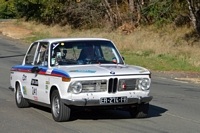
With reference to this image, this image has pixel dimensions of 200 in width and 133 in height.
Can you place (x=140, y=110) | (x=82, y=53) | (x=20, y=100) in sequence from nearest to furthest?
(x=140, y=110)
(x=82, y=53)
(x=20, y=100)

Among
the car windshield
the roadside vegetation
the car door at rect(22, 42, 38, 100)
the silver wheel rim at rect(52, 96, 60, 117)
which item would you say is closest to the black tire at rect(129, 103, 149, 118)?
the car windshield

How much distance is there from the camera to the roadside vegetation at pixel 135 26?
26.7 m

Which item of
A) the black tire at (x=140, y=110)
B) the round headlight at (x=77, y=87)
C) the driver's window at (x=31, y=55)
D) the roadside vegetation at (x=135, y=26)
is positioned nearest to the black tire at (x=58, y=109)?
the round headlight at (x=77, y=87)

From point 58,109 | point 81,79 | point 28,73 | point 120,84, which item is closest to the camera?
point 81,79

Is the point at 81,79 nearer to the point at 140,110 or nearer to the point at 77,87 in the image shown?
the point at 77,87

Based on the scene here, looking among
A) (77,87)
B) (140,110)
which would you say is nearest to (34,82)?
(77,87)

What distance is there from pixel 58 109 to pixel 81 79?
2.83 ft

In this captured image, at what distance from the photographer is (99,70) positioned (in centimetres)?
898

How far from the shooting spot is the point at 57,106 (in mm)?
9219

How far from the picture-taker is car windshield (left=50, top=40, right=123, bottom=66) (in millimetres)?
9867

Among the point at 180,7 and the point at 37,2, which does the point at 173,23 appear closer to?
the point at 180,7

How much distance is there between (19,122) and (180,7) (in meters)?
29.1

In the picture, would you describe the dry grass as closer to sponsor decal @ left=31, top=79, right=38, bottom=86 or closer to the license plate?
sponsor decal @ left=31, top=79, right=38, bottom=86

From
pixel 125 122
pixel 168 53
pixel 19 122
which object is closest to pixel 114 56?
pixel 125 122
